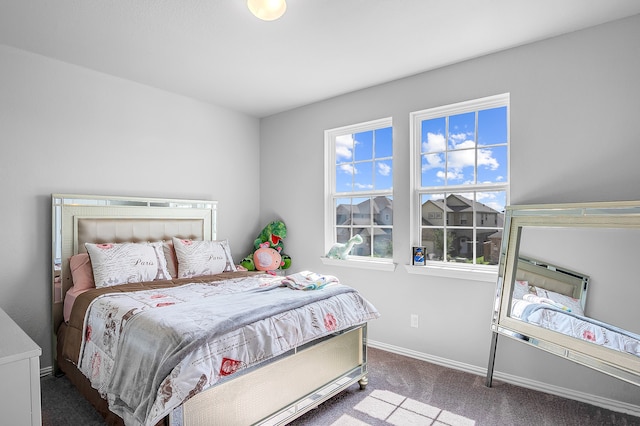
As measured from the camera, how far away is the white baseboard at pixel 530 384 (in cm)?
232

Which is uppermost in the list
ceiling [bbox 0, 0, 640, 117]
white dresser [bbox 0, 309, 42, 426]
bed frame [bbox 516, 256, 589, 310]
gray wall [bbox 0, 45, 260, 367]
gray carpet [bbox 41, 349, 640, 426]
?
ceiling [bbox 0, 0, 640, 117]

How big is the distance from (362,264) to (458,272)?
0.96 m

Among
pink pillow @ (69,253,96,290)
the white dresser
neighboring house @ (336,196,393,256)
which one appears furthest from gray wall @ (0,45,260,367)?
the white dresser

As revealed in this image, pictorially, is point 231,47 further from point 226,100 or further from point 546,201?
point 546,201

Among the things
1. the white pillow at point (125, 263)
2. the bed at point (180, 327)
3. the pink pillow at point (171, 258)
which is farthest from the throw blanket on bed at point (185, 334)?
the pink pillow at point (171, 258)

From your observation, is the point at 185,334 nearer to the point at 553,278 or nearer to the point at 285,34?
the point at 285,34

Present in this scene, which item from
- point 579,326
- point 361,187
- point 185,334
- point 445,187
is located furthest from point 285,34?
point 579,326

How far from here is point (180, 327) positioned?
175 cm

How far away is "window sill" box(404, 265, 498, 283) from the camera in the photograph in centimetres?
288

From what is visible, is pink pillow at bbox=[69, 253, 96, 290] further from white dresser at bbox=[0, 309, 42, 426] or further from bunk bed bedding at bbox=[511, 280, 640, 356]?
bunk bed bedding at bbox=[511, 280, 640, 356]

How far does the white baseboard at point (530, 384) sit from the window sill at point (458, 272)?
72 centimetres

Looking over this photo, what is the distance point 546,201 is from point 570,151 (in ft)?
1.23

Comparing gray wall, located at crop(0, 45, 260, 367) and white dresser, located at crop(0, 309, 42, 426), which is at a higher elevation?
gray wall, located at crop(0, 45, 260, 367)

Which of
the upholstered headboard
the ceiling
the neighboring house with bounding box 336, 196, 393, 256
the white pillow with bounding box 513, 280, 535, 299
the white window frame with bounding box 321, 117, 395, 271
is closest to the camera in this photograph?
the ceiling
